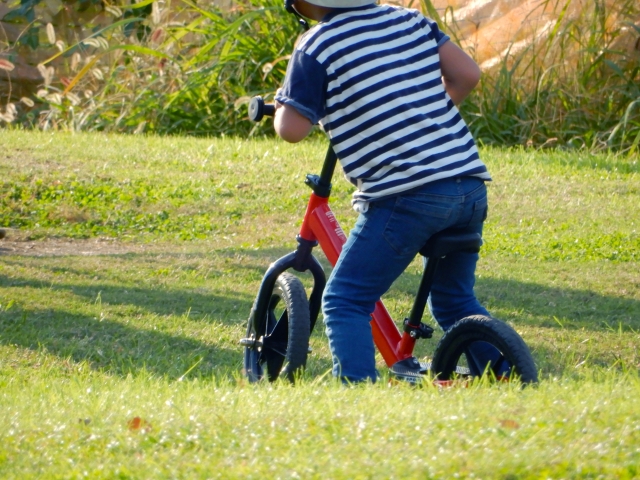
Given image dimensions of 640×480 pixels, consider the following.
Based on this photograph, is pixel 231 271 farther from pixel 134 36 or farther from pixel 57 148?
pixel 134 36

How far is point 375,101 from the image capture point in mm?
3416

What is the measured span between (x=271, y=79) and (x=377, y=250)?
8971 millimetres

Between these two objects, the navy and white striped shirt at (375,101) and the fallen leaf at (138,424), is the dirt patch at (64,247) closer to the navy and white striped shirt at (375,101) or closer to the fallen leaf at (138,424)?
the navy and white striped shirt at (375,101)

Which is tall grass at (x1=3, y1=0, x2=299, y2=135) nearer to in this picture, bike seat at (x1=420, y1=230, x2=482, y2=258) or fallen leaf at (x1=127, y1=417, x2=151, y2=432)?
bike seat at (x1=420, y1=230, x2=482, y2=258)

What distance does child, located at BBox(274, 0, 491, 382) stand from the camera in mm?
3396

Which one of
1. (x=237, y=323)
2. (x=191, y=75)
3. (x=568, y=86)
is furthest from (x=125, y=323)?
(x=568, y=86)

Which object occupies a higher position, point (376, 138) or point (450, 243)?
point (376, 138)

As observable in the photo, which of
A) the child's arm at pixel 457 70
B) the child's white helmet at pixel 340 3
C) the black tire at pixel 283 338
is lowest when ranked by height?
the black tire at pixel 283 338

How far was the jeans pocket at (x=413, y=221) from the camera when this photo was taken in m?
3.42

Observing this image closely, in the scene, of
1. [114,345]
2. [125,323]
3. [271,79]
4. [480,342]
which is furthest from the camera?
[271,79]

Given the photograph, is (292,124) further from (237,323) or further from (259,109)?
(237,323)

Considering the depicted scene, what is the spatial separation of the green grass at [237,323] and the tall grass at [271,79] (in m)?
1.07

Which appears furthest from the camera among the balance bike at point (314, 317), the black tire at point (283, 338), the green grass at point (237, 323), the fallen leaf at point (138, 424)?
the black tire at point (283, 338)

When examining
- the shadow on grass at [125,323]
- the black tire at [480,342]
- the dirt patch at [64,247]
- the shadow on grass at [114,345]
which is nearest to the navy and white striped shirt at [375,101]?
the black tire at [480,342]
